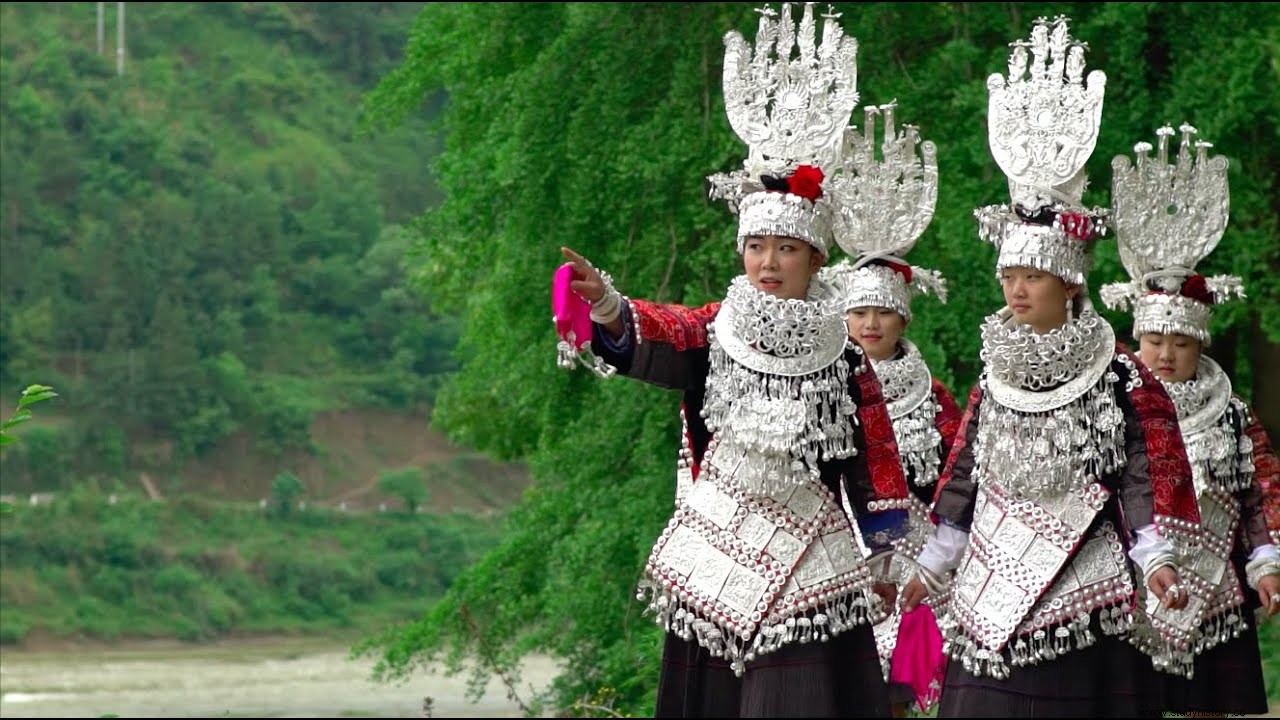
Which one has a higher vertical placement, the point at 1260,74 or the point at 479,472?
the point at 1260,74

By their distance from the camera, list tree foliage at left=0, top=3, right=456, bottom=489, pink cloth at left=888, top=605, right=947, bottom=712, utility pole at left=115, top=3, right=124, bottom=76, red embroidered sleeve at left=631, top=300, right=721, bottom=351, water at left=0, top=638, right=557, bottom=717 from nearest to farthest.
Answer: red embroidered sleeve at left=631, top=300, right=721, bottom=351, pink cloth at left=888, top=605, right=947, bottom=712, water at left=0, top=638, right=557, bottom=717, tree foliage at left=0, top=3, right=456, bottom=489, utility pole at left=115, top=3, right=124, bottom=76

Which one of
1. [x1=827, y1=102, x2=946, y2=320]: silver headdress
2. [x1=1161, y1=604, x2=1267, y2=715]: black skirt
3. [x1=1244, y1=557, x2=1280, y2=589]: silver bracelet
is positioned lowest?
[x1=1161, y1=604, x2=1267, y2=715]: black skirt

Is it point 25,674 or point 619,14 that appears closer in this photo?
point 619,14

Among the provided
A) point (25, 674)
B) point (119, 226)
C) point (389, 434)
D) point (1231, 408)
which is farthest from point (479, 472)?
point (1231, 408)

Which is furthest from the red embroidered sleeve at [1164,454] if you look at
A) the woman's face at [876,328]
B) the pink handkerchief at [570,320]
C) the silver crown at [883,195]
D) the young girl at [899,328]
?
the silver crown at [883,195]

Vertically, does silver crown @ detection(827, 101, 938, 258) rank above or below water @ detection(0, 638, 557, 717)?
above

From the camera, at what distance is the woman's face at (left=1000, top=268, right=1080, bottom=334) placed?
6953mm

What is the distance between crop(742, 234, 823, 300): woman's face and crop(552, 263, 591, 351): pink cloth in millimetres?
645

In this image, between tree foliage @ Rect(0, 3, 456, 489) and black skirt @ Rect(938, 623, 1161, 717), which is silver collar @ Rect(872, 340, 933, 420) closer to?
black skirt @ Rect(938, 623, 1161, 717)

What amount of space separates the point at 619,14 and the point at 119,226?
→ 2884 centimetres

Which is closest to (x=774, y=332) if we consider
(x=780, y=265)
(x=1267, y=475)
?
(x=780, y=265)

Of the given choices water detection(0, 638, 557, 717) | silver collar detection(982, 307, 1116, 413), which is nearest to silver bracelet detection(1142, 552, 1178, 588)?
silver collar detection(982, 307, 1116, 413)

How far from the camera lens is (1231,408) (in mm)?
8930

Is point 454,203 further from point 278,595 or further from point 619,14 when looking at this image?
point 278,595
